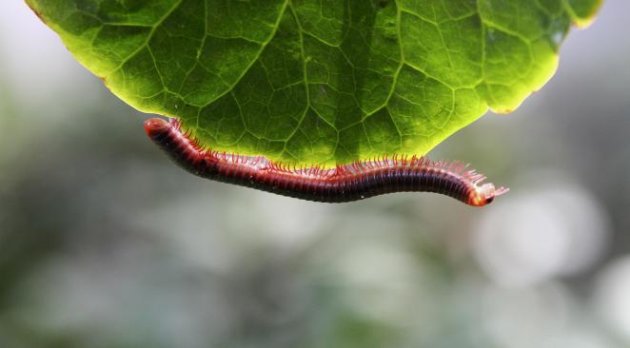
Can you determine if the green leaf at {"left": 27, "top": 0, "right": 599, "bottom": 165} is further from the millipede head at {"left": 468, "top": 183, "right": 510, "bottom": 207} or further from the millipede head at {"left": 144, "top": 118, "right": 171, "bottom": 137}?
the millipede head at {"left": 468, "top": 183, "right": 510, "bottom": 207}

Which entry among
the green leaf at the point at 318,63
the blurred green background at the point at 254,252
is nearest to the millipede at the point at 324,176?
the green leaf at the point at 318,63

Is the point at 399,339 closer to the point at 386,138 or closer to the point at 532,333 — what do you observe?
the point at 532,333

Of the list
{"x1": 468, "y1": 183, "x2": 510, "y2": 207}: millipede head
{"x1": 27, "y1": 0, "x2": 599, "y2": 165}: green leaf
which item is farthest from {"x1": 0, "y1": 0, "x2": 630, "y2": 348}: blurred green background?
{"x1": 27, "y1": 0, "x2": 599, "y2": 165}: green leaf

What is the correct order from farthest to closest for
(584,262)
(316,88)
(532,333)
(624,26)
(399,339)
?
1. (624,26)
2. (584,262)
3. (532,333)
4. (399,339)
5. (316,88)

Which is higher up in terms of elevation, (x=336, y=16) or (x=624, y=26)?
(x=624, y=26)

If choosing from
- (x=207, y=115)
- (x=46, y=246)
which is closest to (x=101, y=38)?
(x=207, y=115)

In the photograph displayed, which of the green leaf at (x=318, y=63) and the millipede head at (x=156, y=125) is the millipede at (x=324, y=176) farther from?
the green leaf at (x=318, y=63)

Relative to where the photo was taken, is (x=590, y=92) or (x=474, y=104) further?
(x=590, y=92)
